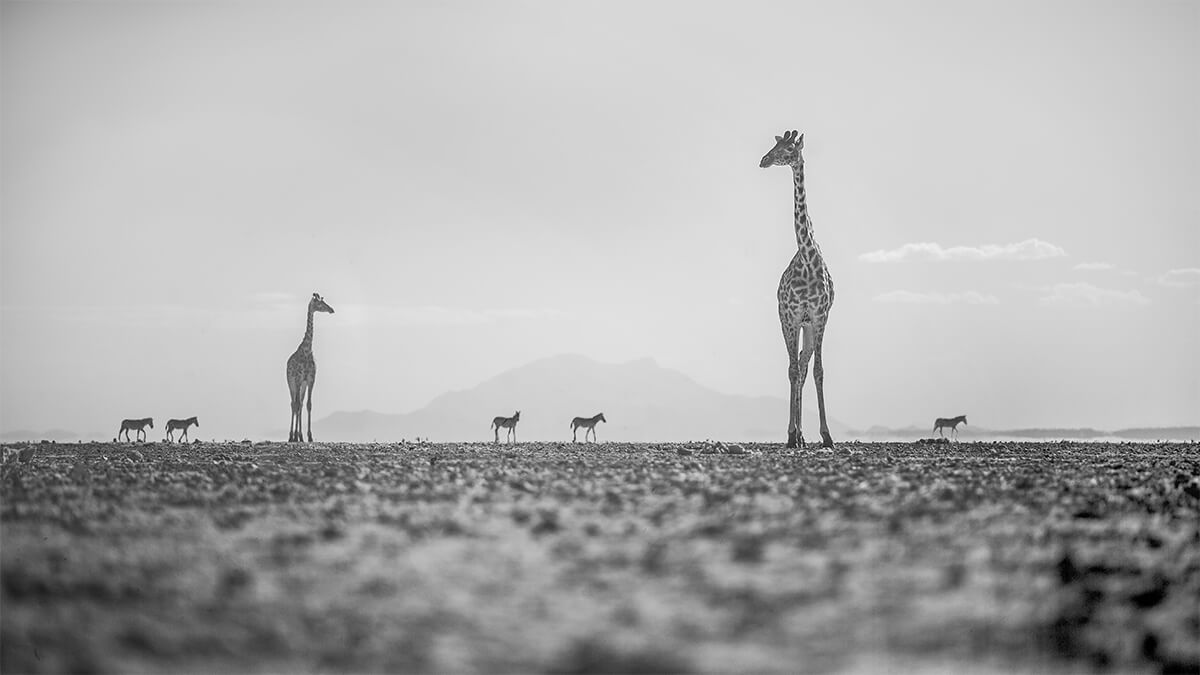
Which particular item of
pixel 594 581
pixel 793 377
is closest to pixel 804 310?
pixel 793 377

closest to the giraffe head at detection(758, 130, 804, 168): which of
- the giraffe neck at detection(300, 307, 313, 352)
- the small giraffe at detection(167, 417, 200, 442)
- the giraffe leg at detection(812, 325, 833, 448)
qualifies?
the giraffe leg at detection(812, 325, 833, 448)

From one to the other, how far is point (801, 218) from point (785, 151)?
185cm

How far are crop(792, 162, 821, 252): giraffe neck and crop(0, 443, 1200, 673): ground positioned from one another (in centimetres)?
1750

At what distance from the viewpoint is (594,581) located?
17.5 feet

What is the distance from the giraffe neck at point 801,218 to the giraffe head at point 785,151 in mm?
488

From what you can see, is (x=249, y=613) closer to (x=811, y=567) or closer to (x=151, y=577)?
(x=151, y=577)

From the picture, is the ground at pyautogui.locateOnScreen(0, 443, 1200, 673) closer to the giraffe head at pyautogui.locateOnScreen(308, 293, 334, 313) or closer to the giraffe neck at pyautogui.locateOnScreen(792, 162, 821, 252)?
the giraffe neck at pyautogui.locateOnScreen(792, 162, 821, 252)

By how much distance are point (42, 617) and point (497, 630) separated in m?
2.07

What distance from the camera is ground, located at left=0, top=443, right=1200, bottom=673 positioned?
166 inches

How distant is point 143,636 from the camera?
4.23 meters

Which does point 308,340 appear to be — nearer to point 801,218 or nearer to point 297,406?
point 297,406

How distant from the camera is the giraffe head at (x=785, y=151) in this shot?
2666 cm

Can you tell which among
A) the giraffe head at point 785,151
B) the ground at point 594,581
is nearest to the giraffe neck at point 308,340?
the giraffe head at point 785,151

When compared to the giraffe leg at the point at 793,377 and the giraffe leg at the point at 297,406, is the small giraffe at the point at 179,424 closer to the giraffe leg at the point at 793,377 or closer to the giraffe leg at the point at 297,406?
the giraffe leg at the point at 297,406
